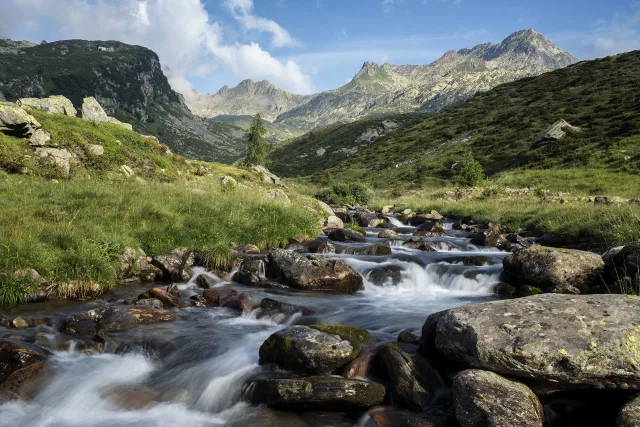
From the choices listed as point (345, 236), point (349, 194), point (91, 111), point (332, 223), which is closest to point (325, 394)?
point (345, 236)

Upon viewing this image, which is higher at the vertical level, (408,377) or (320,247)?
(320,247)

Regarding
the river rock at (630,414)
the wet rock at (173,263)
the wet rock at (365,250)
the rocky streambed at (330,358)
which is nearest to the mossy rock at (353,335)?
the rocky streambed at (330,358)

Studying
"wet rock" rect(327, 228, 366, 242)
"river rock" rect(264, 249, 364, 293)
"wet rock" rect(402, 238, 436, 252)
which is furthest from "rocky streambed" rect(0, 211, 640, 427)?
"wet rock" rect(327, 228, 366, 242)

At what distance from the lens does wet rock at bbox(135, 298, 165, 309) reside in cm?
947

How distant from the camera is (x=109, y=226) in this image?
12797mm

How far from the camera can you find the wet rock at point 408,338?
730cm

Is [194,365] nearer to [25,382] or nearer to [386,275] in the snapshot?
[25,382]

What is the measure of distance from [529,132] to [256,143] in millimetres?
48250

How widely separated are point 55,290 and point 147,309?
2.56 m

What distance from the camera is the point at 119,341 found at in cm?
772

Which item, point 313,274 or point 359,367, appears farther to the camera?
point 313,274

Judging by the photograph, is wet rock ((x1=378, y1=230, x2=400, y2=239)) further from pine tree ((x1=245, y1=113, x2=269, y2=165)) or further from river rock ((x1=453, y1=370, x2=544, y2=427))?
pine tree ((x1=245, y1=113, x2=269, y2=165))

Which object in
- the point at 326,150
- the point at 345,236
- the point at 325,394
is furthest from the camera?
the point at 326,150

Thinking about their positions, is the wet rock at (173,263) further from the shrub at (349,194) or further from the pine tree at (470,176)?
the pine tree at (470,176)
